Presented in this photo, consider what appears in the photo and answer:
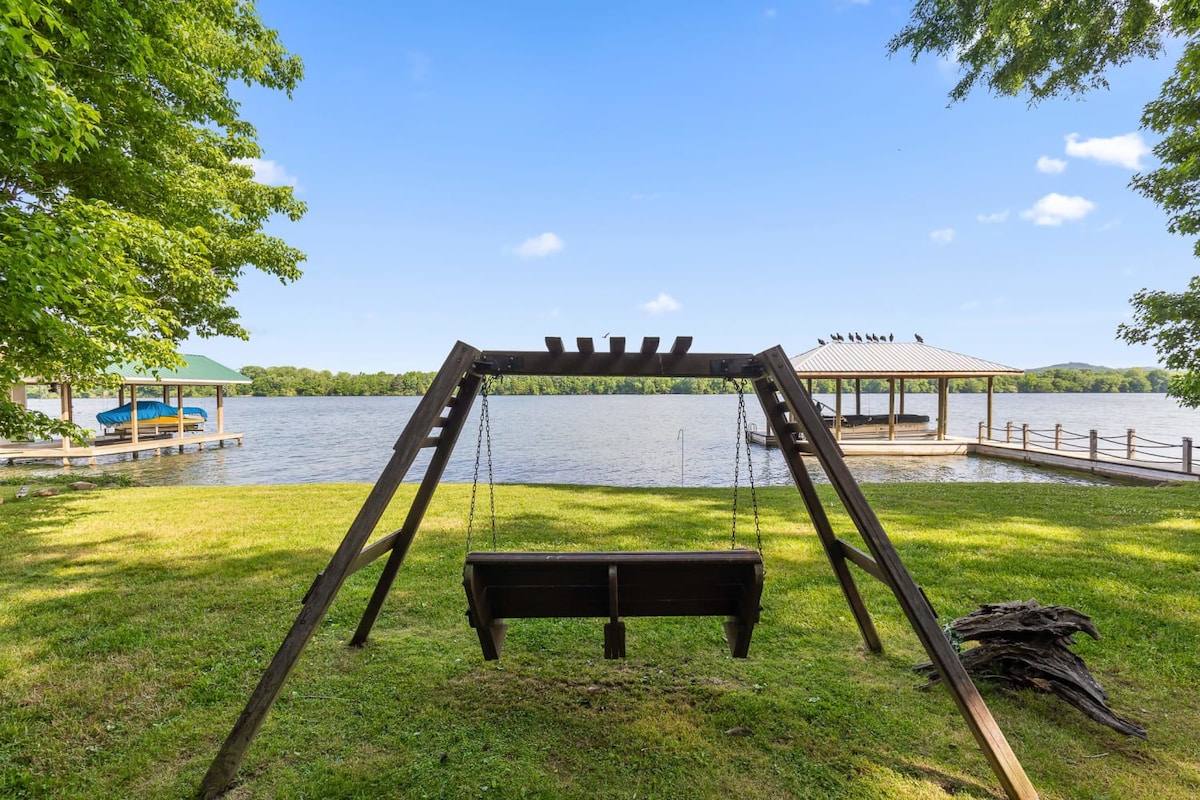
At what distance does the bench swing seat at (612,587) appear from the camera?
10.1ft

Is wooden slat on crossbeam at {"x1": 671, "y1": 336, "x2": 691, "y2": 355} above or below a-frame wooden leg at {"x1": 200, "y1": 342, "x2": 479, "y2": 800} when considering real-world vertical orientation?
above

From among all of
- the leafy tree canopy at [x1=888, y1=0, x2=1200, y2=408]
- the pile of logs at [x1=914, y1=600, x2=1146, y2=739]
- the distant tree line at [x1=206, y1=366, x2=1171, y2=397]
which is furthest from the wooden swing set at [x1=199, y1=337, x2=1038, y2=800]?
the distant tree line at [x1=206, y1=366, x2=1171, y2=397]

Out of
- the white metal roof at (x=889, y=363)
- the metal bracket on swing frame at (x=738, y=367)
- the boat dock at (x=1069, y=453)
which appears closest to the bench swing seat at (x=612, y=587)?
the metal bracket on swing frame at (x=738, y=367)

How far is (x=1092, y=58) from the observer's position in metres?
9.77

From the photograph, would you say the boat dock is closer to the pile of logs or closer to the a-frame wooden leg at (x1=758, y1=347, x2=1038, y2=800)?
the pile of logs

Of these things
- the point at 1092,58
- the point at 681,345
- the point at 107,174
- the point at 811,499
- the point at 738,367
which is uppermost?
the point at 1092,58

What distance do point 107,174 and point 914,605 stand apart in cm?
936

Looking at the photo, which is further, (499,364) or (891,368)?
(891,368)

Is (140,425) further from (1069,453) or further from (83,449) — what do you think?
(1069,453)

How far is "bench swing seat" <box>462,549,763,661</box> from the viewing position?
10.1 feet

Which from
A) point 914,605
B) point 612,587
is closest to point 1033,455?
point 914,605

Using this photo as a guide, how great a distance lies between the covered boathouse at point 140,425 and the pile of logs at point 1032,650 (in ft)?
70.6

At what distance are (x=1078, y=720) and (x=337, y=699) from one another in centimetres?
443

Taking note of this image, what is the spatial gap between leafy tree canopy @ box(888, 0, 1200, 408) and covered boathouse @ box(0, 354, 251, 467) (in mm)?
22116
